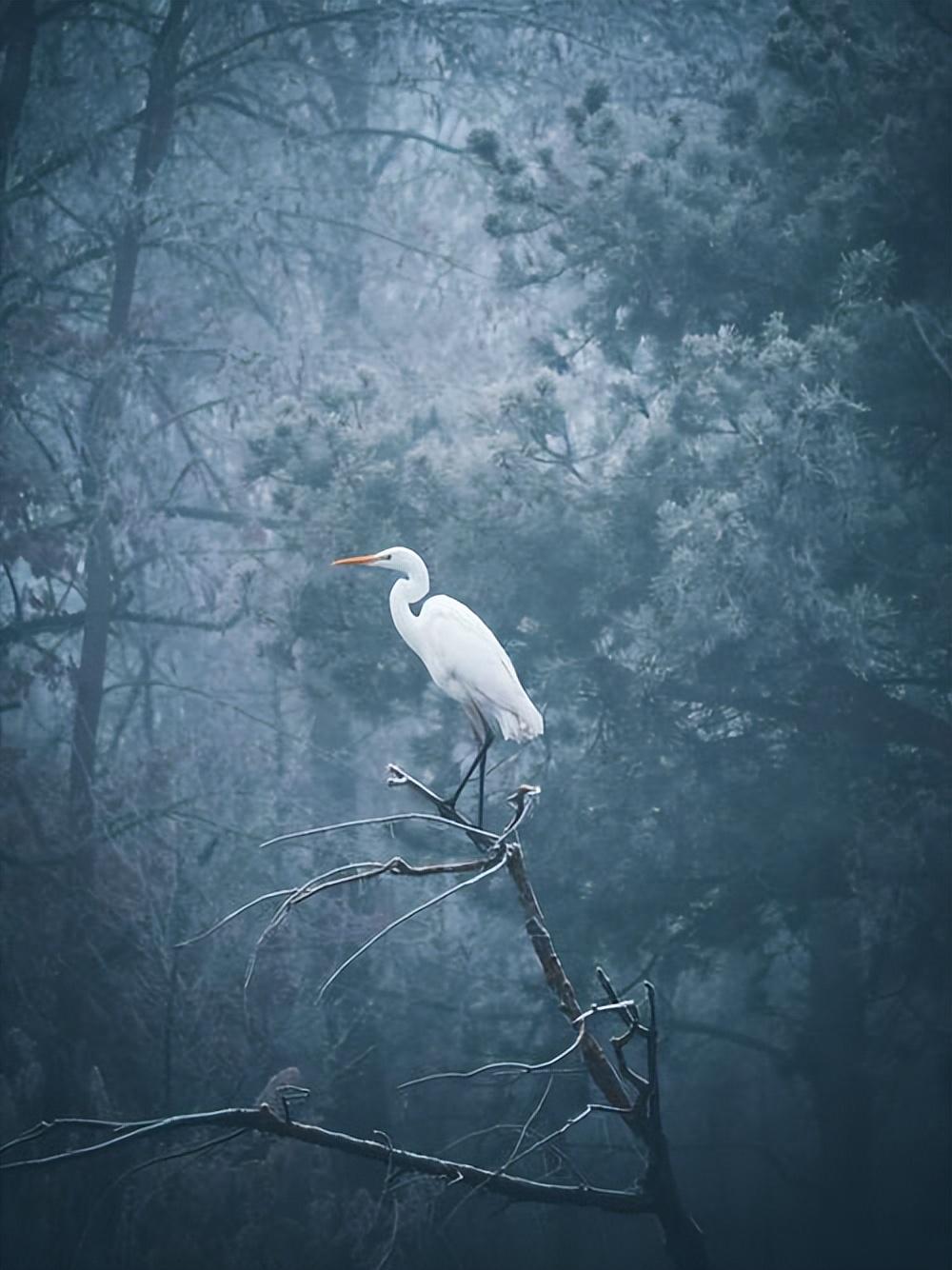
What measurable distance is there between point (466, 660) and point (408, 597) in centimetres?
44

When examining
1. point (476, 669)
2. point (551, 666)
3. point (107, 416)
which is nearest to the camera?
point (476, 669)

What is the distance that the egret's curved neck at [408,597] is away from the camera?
499 cm

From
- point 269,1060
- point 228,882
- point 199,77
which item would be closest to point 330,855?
point 228,882

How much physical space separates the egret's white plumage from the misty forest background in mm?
3717

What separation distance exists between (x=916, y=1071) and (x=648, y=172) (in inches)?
274

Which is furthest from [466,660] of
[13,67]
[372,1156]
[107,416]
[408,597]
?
[13,67]

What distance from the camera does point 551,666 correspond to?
9672 mm

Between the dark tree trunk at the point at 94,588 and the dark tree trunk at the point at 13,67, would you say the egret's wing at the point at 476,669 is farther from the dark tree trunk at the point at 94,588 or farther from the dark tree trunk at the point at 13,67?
the dark tree trunk at the point at 13,67

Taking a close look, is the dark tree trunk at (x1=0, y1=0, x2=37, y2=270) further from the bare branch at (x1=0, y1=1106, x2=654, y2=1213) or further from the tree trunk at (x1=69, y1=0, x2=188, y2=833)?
the bare branch at (x1=0, y1=1106, x2=654, y2=1213)

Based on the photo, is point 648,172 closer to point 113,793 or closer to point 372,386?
point 372,386

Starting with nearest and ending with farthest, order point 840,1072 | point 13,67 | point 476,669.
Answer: point 476,669 < point 840,1072 < point 13,67

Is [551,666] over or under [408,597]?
over

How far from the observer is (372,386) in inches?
416

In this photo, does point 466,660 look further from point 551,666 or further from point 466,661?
point 551,666
